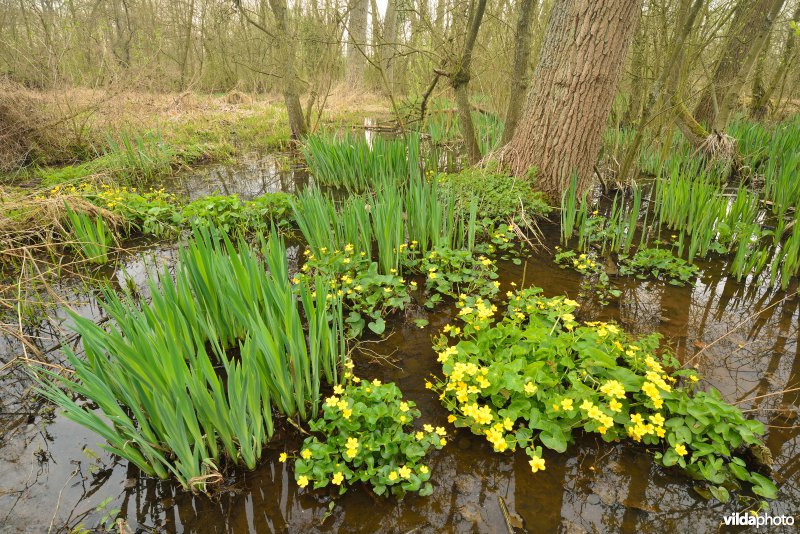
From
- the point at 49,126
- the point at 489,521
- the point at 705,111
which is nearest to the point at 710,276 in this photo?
the point at 489,521

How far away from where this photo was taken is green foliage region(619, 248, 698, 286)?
9.83ft

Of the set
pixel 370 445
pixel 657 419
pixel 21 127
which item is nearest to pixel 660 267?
pixel 657 419

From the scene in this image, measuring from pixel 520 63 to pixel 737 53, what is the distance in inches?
175

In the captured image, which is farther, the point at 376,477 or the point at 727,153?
the point at 727,153

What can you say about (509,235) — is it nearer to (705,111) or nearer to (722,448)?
(722,448)

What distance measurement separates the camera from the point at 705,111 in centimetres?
689

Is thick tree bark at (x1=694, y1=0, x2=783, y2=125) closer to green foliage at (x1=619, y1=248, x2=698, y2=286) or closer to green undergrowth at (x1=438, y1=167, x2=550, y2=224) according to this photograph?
green undergrowth at (x1=438, y1=167, x2=550, y2=224)

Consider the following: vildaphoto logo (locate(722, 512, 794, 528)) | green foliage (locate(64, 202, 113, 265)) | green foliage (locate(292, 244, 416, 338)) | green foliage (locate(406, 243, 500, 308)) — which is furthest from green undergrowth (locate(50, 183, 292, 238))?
vildaphoto logo (locate(722, 512, 794, 528))

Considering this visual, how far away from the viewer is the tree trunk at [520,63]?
14.3 feet

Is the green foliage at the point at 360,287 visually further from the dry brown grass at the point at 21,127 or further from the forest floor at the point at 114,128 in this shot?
the dry brown grass at the point at 21,127

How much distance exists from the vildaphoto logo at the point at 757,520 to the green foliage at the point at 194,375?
1.66m

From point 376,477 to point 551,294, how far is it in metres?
1.86

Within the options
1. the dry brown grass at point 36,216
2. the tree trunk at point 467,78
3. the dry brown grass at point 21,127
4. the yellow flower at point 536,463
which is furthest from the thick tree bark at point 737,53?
the dry brown grass at point 21,127

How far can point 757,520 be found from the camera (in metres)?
1.45
